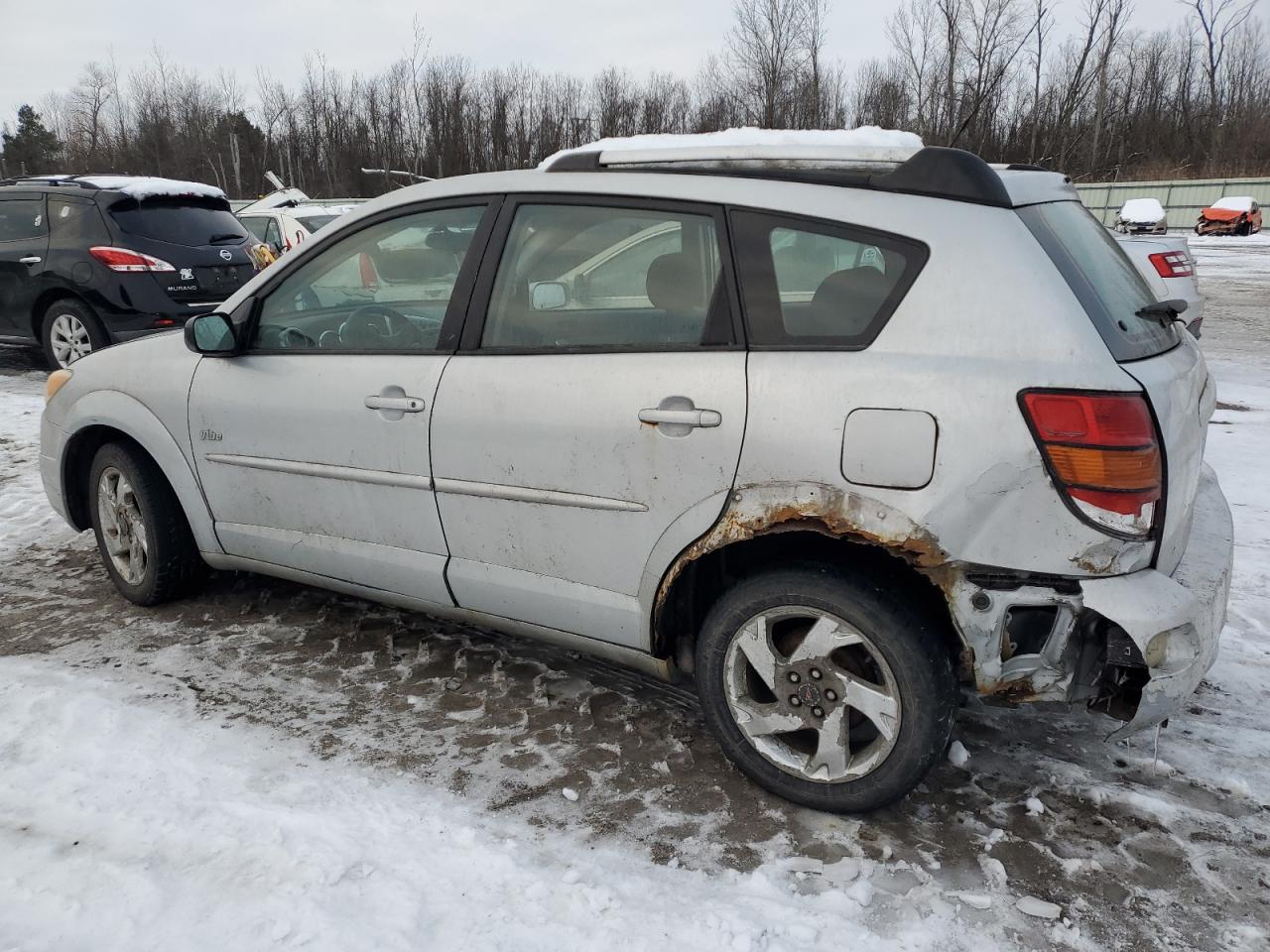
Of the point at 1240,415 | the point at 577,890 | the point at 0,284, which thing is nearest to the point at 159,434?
the point at 577,890

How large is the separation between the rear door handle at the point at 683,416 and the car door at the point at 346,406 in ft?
2.59

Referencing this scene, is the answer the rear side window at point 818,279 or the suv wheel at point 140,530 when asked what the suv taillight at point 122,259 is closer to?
the suv wheel at point 140,530

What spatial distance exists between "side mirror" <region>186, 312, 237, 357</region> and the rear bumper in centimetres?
293

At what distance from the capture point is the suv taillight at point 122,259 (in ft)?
27.7

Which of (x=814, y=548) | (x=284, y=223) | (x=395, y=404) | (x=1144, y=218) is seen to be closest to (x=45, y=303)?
(x=284, y=223)

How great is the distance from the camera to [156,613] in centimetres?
397

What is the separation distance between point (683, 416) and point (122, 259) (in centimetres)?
773

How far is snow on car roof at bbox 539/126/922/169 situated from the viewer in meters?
2.61

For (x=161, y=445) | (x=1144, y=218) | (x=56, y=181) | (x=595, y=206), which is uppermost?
(x=1144, y=218)

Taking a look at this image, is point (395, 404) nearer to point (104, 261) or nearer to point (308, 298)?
point (308, 298)

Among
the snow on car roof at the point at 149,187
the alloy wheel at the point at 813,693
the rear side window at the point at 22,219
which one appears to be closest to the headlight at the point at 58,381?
the alloy wheel at the point at 813,693

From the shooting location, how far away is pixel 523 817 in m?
2.61

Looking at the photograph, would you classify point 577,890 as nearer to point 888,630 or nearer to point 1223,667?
point 888,630

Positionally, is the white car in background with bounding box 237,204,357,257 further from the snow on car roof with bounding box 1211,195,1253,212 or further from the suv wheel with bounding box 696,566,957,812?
the snow on car roof with bounding box 1211,195,1253,212
